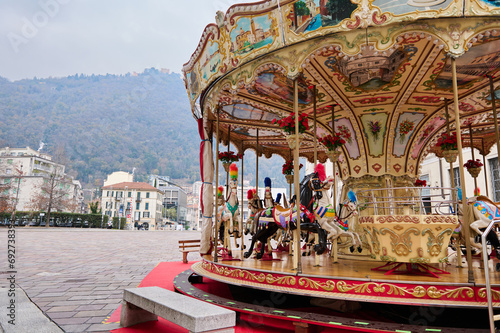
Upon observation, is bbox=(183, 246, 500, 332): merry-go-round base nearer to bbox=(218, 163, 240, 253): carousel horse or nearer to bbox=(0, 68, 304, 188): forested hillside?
bbox=(218, 163, 240, 253): carousel horse

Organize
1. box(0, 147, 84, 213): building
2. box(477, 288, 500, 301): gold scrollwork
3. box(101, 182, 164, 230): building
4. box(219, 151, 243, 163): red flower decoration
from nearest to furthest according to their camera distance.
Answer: box(477, 288, 500, 301): gold scrollwork → box(219, 151, 243, 163): red flower decoration → box(0, 147, 84, 213): building → box(101, 182, 164, 230): building

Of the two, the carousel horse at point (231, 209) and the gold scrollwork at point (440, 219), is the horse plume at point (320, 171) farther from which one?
the carousel horse at point (231, 209)

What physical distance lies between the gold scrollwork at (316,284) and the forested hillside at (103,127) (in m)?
96.4

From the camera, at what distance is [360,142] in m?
9.04

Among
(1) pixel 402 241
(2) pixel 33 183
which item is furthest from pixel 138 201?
(1) pixel 402 241

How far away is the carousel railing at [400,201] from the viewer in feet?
16.4

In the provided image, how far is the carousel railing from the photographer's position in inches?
197

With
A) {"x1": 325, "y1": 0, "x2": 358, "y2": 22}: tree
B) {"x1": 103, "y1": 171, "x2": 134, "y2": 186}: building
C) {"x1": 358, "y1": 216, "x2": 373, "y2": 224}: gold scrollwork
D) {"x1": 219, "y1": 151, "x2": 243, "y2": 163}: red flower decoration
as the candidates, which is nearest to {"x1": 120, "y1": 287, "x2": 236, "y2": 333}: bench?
{"x1": 358, "y1": 216, "x2": 373, "y2": 224}: gold scrollwork

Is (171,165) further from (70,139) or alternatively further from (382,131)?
(382,131)

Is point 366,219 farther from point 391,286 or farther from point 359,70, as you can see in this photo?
point 359,70

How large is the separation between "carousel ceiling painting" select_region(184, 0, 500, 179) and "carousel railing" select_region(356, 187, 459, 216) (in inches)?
23.0

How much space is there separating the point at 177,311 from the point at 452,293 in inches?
137

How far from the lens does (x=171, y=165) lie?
5536 inches

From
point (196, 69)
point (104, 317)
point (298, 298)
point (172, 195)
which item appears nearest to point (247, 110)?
point (196, 69)
